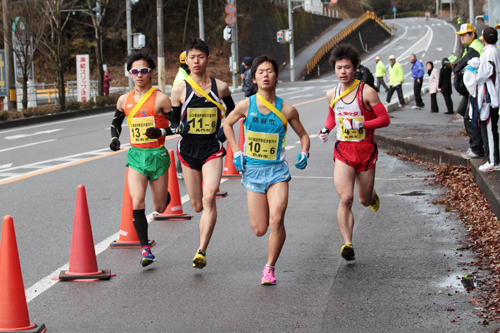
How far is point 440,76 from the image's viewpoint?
839 inches

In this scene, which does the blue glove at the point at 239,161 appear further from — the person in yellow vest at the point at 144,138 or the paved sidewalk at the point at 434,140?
the paved sidewalk at the point at 434,140

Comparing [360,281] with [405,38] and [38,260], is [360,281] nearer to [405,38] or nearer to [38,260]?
[38,260]

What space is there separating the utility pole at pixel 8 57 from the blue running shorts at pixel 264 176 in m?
20.8

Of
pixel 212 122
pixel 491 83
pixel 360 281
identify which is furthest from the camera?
pixel 491 83

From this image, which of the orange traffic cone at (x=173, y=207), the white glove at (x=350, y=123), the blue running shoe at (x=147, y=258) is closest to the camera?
the blue running shoe at (x=147, y=258)

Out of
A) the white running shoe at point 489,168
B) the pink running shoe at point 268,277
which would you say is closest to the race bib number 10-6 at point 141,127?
the pink running shoe at point 268,277

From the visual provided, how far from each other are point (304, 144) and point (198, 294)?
1.57 metres

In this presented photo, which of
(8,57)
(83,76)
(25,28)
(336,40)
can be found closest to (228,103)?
(8,57)

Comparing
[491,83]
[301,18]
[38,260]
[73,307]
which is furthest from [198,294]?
[301,18]

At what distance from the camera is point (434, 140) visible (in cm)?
1393

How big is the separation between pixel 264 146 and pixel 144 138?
1.35 meters

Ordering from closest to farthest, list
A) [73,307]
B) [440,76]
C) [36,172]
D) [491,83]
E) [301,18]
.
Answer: [73,307]
[491,83]
[36,172]
[440,76]
[301,18]

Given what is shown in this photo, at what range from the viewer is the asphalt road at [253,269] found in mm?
4559

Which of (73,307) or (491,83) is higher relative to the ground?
(491,83)
